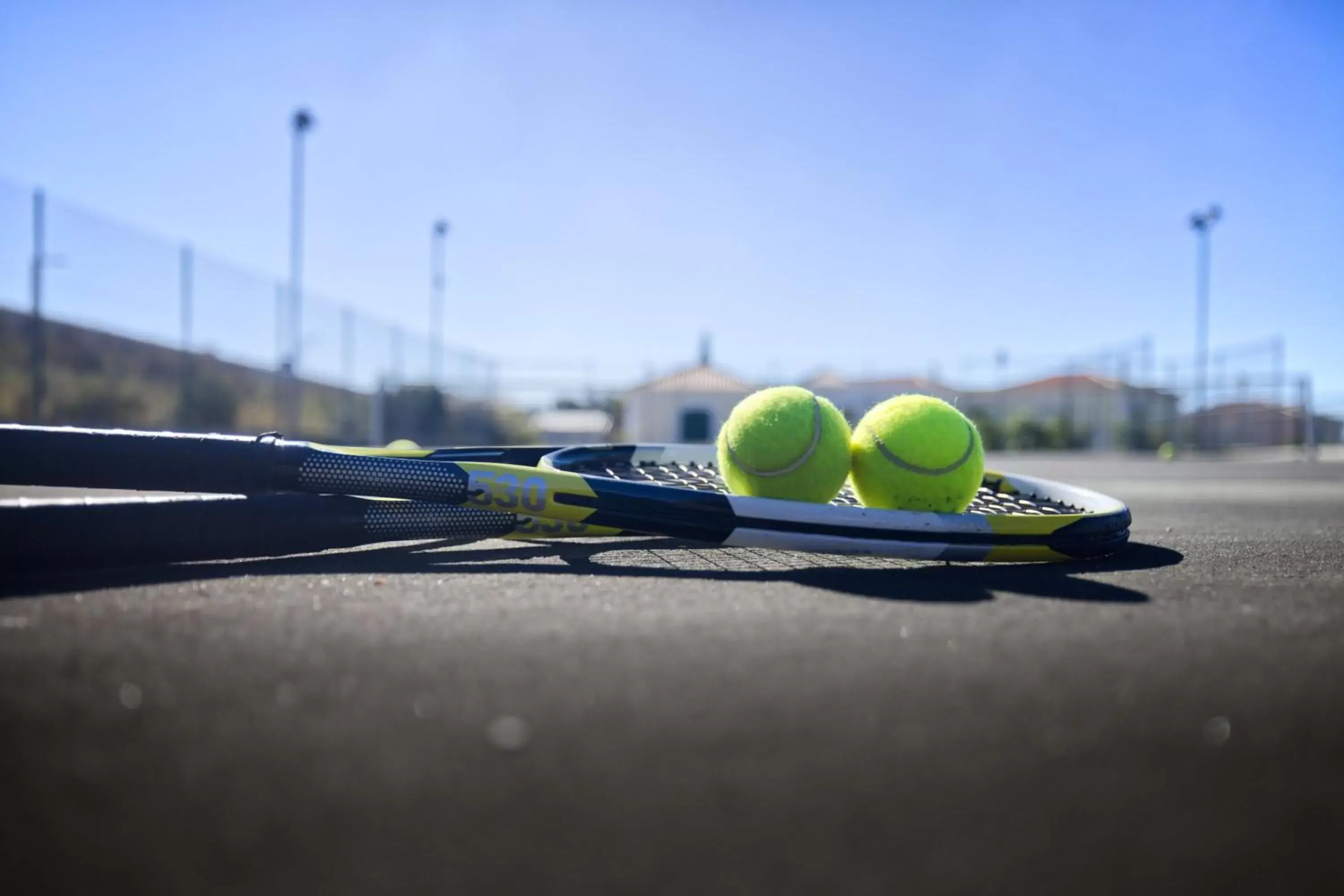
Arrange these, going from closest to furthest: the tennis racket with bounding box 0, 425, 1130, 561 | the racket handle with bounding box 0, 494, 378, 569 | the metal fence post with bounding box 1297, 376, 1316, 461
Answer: the racket handle with bounding box 0, 494, 378, 569
the tennis racket with bounding box 0, 425, 1130, 561
the metal fence post with bounding box 1297, 376, 1316, 461

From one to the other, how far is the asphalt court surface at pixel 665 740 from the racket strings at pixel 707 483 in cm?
105

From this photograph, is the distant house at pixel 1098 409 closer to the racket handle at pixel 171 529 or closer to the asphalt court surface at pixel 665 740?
the racket handle at pixel 171 529

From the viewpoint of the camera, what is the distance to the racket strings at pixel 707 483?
3.35m

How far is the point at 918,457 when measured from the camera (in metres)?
2.89

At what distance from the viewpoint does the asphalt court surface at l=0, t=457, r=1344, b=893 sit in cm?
91

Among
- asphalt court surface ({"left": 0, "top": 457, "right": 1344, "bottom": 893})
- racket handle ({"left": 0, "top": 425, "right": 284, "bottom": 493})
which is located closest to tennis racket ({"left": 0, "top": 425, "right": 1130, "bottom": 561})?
racket handle ({"left": 0, "top": 425, "right": 284, "bottom": 493})

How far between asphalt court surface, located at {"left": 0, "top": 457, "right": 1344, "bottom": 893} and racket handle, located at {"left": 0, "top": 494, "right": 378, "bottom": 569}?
0.13m

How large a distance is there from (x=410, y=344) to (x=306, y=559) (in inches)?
824

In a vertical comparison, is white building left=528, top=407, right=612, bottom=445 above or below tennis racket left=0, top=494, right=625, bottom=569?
above

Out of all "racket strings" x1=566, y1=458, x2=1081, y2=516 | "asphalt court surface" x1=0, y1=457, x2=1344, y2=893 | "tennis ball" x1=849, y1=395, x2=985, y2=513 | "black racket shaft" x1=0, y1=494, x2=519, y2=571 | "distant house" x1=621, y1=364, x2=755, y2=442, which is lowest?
"asphalt court surface" x1=0, y1=457, x2=1344, y2=893

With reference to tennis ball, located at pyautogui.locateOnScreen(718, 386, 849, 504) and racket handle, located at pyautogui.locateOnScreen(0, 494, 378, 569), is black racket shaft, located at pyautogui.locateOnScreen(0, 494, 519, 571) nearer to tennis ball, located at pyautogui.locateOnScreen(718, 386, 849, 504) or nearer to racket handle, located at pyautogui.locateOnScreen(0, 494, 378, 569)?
racket handle, located at pyautogui.locateOnScreen(0, 494, 378, 569)

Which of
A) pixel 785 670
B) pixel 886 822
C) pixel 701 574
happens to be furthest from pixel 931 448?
pixel 886 822

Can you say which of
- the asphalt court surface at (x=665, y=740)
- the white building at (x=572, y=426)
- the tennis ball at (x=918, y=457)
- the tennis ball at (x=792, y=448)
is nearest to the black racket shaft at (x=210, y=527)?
the asphalt court surface at (x=665, y=740)

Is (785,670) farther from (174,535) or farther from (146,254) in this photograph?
(146,254)
